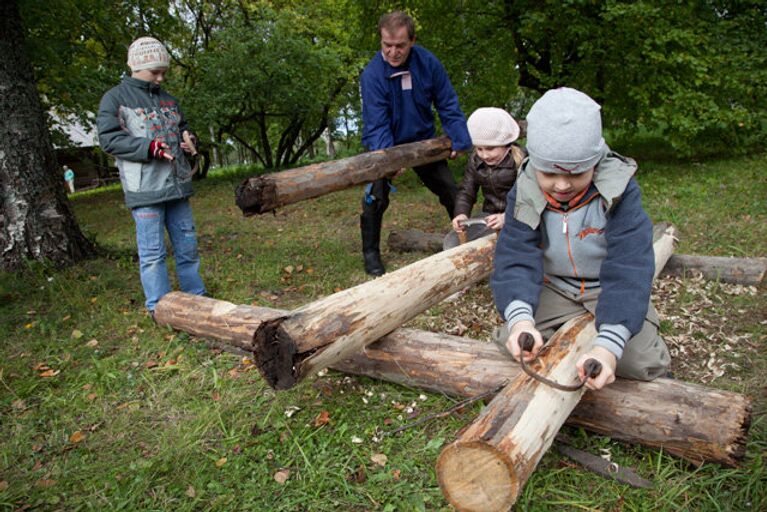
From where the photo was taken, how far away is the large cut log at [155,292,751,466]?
211 cm

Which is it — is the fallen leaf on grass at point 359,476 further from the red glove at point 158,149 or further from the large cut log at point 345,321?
the red glove at point 158,149

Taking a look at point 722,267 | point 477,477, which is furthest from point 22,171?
point 722,267

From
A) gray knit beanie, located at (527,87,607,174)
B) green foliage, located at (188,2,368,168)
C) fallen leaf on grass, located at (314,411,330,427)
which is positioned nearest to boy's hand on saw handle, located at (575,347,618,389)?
gray knit beanie, located at (527,87,607,174)

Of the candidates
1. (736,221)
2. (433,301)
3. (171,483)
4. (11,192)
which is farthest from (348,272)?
(736,221)

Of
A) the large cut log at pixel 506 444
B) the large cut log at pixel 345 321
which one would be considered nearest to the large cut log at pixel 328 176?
the large cut log at pixel 345 321

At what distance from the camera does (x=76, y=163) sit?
31.0 metres

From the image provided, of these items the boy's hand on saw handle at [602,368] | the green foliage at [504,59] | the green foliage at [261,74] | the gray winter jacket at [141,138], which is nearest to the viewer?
the boy's hand on saw handle at [602,368]

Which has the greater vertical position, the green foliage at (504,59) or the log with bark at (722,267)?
the green foliage at (504,59)

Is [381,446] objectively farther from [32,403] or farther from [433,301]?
[32,403]

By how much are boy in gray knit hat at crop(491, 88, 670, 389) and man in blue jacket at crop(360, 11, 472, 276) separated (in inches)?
99.0

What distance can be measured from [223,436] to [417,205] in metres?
6.37

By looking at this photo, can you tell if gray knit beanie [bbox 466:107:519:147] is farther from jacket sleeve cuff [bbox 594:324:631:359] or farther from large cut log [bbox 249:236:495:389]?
jacket sleeve cuff [bbox 594:324:631:359]

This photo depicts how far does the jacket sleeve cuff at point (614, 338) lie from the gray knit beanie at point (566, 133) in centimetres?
63

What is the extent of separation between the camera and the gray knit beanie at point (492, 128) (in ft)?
12.7
